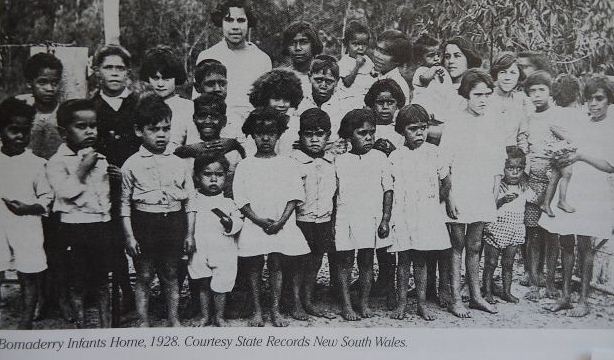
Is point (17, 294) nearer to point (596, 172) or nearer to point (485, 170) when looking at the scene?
point (485, 170)

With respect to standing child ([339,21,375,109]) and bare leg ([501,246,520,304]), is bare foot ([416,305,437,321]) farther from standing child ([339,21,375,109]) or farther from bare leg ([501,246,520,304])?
standing child ([339,21,375,109])

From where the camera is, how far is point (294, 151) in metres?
2.50

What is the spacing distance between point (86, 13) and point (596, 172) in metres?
1.95

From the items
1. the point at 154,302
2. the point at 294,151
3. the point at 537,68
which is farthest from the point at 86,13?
the point at 537,68

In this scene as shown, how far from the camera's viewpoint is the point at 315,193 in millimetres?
2502

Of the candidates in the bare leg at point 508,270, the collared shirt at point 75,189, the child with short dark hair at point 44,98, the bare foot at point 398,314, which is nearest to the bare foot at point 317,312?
the bare foot at point 398,314

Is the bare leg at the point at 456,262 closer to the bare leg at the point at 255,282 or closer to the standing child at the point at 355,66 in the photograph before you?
the standing child at the point at 355,66

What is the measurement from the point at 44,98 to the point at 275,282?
1.04 m

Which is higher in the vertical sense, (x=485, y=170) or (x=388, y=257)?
(x=485, y=170)

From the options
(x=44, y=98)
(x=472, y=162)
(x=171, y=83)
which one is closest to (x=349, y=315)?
(x=472, y=162)

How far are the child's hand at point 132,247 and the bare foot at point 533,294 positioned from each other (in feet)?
4.71

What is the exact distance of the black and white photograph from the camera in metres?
2.43

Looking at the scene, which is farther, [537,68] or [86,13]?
[537,68]

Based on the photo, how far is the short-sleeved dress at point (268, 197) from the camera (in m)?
2.47
